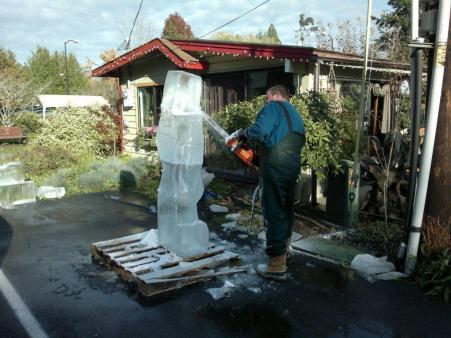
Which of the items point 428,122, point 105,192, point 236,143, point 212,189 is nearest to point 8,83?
point 105,192

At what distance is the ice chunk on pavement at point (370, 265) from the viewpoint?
4484 mm

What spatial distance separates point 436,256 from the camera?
427 cm

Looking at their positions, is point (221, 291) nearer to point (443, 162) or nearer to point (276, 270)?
point (276, 270)

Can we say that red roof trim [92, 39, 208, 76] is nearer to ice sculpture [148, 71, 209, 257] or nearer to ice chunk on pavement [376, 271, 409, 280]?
ice sculpture [148, 71, 209, 257]

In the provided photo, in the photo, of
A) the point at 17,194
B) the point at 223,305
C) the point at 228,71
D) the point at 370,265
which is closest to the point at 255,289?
the point at 223,305

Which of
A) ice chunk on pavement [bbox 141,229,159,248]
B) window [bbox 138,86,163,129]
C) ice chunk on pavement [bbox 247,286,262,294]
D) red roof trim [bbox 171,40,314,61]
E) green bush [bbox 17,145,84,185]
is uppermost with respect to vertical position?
red roof trim [bbox 171,40,314,61]

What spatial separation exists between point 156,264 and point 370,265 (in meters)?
2.31

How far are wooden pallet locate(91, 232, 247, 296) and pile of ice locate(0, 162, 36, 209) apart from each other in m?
3.61

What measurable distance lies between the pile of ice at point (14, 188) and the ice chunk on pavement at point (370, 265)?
608cm

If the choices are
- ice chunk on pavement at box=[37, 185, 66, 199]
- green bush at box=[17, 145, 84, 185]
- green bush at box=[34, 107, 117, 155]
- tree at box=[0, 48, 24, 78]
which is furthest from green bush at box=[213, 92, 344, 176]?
tree at box=[0, 48, 24, 78]

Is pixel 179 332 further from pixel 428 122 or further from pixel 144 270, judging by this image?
pixel 428 122

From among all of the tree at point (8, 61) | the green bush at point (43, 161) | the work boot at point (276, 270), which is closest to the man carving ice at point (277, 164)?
the work boot at point (276, 270)

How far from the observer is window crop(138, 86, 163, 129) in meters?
12.1

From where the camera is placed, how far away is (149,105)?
1247 cm
